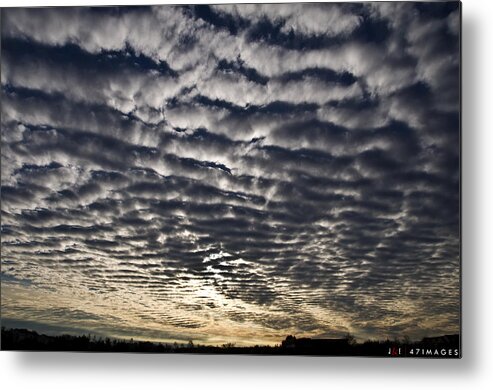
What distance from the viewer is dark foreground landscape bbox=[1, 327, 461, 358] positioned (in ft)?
9.30

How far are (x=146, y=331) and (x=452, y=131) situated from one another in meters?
1.94

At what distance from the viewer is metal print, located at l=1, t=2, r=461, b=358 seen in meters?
2.86

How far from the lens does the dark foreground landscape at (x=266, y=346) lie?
2.83 m

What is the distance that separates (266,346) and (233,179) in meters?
0.91

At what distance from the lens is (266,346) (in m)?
2.92

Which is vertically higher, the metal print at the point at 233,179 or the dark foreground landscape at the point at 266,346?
the metal print at the point at 233,179

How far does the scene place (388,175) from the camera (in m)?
2.87

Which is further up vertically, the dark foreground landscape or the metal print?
the metal print

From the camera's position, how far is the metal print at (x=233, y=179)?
9.37 feet

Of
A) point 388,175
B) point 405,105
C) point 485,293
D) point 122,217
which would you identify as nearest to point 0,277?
point 122,217

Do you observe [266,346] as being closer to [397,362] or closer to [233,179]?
[397,362]

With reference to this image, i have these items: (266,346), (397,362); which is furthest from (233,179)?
(397,362)

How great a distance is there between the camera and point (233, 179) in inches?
116

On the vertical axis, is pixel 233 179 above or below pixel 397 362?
above
